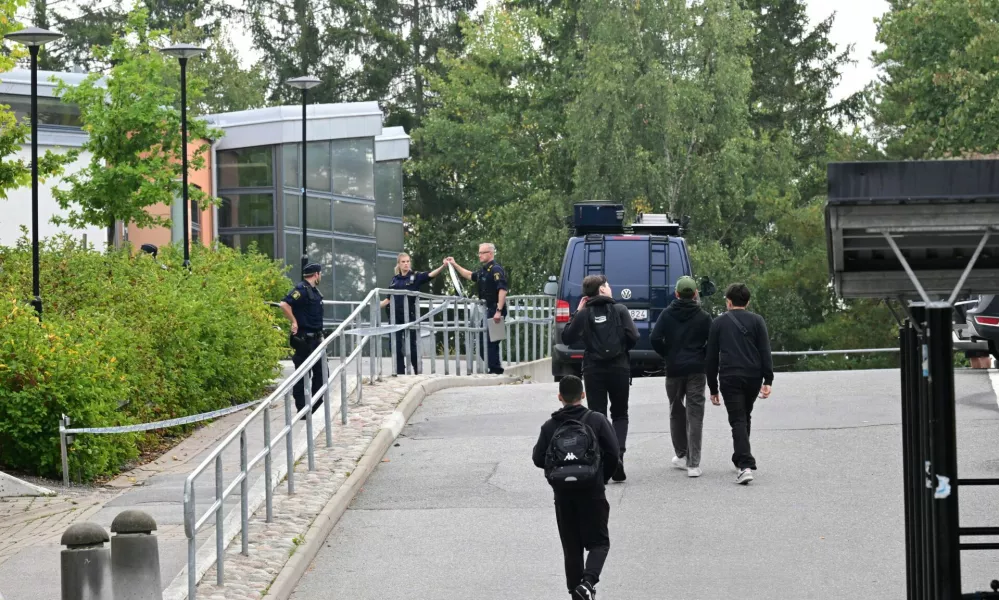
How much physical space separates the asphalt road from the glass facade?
1967 centimetres

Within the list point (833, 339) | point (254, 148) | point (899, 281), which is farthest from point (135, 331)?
point (833, 339)

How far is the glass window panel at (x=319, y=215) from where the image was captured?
35281 millimetres

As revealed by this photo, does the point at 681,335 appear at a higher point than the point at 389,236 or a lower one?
lower

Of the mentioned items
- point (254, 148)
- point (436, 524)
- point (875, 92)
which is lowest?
point (436, 524)

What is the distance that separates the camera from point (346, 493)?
11.7 meters

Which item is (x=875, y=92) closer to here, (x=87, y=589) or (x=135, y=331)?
(x=135, y=331)

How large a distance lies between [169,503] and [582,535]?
448cm

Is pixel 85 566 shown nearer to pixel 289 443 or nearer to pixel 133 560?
pixel 133 560

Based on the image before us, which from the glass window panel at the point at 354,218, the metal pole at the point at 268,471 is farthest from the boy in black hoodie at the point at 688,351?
the glass window panel at the point at 354,218

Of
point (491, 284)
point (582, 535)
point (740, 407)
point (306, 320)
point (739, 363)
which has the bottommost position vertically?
point (582, 535)

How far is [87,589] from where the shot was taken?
726cm

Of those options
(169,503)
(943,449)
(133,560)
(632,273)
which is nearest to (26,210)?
(632,273)

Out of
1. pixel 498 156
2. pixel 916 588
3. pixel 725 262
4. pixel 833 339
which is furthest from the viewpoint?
pixel 498 156

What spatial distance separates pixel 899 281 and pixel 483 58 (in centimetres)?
4763
